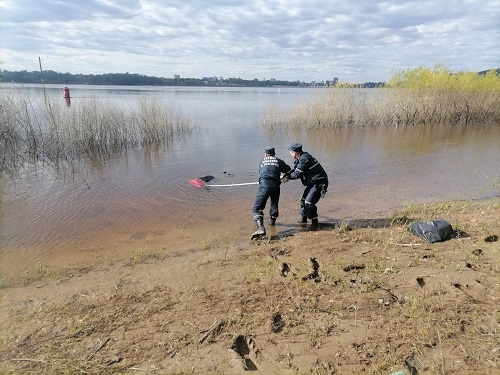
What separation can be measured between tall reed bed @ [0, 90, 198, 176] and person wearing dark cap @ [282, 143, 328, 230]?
1042 centimetres

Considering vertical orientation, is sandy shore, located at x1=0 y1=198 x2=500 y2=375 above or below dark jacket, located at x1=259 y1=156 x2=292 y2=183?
below

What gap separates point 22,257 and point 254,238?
4.16 metres

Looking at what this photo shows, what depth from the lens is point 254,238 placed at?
6438 millimetres

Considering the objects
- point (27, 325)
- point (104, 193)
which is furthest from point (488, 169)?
point (27, 325)

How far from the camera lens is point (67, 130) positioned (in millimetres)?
14008

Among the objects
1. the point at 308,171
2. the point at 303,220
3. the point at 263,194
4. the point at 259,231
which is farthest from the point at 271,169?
the point at 303,220

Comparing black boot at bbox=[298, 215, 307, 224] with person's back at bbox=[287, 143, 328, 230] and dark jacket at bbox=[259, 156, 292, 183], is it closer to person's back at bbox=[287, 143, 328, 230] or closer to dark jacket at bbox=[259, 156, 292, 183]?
person's back at bbox=[287, 143, 328, 230]

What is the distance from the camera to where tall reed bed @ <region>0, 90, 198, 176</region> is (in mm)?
13070

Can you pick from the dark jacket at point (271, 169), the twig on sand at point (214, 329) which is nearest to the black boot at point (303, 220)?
the dark jacket at point (271, 169)

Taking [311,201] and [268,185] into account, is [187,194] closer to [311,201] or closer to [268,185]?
[268,185]

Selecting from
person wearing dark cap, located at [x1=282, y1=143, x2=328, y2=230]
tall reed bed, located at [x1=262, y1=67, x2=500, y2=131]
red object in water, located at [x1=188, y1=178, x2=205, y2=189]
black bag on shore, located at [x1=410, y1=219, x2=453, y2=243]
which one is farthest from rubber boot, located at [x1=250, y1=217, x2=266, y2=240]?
tall reed bed, located at [x1=262, y1=67, x2=500, y2=131]

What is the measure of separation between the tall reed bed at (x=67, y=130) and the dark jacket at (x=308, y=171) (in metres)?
10.5

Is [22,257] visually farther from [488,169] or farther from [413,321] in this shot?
[488,169]

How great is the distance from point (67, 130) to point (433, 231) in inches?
559
